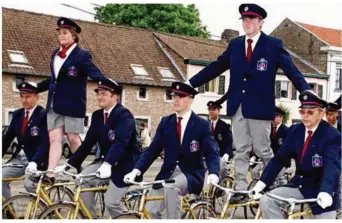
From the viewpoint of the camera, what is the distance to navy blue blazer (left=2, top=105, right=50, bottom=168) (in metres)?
7.05

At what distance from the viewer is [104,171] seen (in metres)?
6.13

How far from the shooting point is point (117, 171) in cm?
659

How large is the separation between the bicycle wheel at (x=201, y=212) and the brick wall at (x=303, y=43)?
2702 cm

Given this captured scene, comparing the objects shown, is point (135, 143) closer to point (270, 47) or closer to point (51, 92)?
point (51, 92)

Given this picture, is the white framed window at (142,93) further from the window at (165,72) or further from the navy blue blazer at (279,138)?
the navy blue blazer at (279,138)

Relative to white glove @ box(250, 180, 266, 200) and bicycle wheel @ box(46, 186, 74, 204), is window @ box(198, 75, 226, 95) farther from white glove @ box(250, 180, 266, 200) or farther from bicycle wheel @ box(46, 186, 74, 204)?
white glove @ box(250, 180, 266, 200)

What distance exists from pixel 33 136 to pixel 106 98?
3.91 feet

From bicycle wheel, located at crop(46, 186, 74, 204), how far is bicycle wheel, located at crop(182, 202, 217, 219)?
132 centimetres

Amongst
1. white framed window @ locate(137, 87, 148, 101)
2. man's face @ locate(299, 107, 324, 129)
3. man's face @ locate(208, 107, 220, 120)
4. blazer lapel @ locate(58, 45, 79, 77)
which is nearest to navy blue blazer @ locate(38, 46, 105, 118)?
blazer lapel @ locate(58, 45, 79, 77)

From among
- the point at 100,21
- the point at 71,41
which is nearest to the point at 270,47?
the point at 71,41

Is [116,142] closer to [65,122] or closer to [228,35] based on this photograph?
[65,122]

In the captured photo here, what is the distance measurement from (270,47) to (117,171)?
185 centimetres

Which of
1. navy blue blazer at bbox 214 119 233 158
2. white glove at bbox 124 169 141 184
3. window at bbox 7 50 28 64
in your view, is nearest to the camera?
white glove at bbox 124 169 141 184

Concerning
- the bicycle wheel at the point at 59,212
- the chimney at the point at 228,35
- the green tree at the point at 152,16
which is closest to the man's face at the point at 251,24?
the bicycle wheel at the point at 59,212
